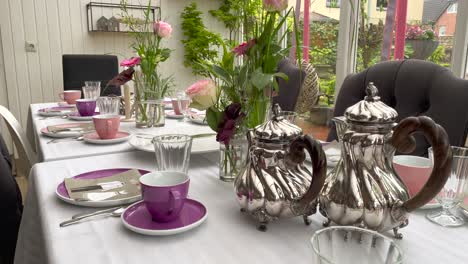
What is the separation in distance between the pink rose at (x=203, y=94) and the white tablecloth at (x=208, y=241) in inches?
8.1

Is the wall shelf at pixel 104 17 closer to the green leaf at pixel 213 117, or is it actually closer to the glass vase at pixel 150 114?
the glass vase at pixel 150 114

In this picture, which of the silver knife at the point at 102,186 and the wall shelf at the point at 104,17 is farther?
the wall shelf at the point at 104,17

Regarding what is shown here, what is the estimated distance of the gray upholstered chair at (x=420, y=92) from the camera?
1138mm

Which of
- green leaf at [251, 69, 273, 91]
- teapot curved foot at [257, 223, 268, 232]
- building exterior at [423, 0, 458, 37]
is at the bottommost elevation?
teapot curved foot at [257, 223, 268, 232]

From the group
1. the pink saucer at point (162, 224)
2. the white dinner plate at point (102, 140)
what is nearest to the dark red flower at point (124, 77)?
the white dinner plate at point (102, 140)

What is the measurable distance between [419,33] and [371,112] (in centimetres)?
212

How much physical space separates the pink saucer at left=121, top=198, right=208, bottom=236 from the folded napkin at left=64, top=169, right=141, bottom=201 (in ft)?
0.30

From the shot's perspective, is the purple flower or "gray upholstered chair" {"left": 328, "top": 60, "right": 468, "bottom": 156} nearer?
the purple flower

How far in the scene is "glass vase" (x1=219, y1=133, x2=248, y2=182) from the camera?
3.08ft

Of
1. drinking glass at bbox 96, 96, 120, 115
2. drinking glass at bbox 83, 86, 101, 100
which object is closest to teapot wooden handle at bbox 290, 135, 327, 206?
drinking glass at bbox 96, 96, 120, 115

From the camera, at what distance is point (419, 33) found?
2.44 metres

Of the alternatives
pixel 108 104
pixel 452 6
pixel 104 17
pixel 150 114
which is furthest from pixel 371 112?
pixel 104 17

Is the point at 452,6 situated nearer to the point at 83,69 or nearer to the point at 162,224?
A: the point at 162,224

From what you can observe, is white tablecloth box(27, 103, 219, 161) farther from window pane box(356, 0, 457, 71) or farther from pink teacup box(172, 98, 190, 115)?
window pane box(356, 0, 457, 71)
